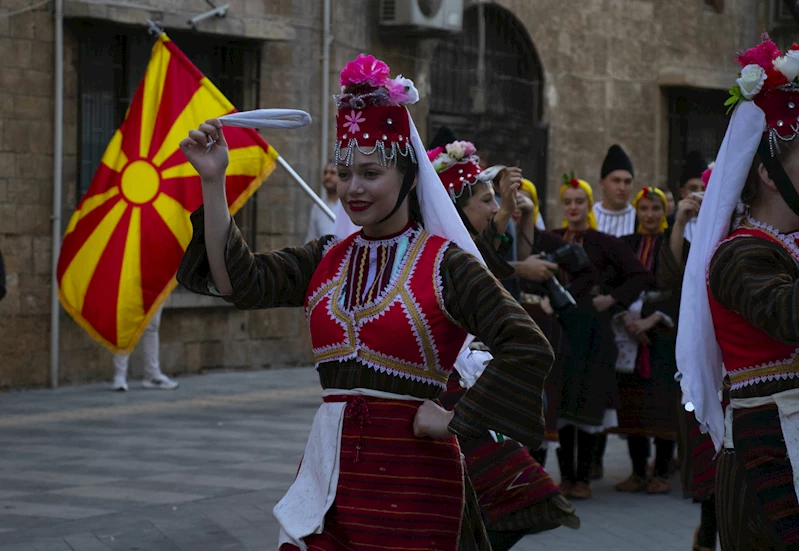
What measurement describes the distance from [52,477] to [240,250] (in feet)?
17.0

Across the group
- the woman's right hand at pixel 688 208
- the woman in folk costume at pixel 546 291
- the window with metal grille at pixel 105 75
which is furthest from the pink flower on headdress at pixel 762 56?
the window with metal grille at pixel 105 75

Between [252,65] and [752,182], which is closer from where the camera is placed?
[752,182]

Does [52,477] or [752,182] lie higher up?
[752,182]

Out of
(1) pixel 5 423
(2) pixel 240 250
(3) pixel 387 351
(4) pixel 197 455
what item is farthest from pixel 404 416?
(1) pixel 5 423

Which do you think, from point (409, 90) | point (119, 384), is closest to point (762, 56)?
point (409, 90)

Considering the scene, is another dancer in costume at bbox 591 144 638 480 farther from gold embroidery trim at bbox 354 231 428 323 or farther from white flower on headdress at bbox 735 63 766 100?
gold embroidery trim at bbox 354 231 428 323

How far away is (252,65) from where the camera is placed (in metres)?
15.2

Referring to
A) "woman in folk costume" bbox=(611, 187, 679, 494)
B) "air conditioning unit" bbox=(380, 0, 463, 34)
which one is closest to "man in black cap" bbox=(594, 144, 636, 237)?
"woman in folk costume" bbox=(611, 187, 679, 494)

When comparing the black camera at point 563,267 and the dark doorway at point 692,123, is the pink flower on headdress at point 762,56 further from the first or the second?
the dark doorway at point 692,123

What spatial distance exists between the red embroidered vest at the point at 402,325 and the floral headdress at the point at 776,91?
3.10ft

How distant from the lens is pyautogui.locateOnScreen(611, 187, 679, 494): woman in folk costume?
9102 millimetres

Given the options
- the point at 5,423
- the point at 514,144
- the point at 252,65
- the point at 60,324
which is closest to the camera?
the point at 5,423

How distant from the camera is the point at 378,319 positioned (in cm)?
385

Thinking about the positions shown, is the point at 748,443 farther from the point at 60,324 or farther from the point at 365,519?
the point at 60,324
